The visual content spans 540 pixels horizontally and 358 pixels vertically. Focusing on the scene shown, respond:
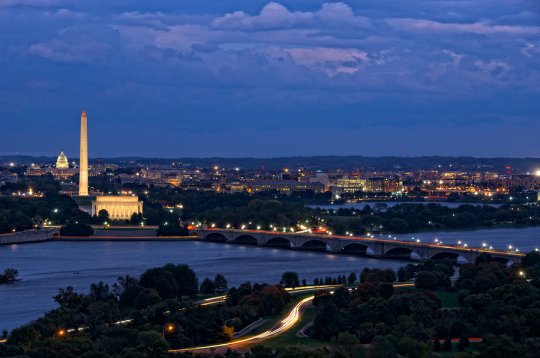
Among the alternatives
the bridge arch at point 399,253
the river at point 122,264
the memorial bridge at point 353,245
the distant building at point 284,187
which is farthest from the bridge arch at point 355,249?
the distant building at point 284,187

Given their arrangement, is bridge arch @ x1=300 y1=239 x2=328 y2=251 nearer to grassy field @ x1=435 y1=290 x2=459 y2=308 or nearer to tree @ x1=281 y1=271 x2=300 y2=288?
tree @ x1=281 y1=271 x2=300 y2=288

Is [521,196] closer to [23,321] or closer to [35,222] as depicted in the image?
[35,222]

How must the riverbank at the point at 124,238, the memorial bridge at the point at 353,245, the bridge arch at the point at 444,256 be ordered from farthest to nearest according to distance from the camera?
the riverbank at the point at 124,238
the bridge arch at the point at 444,256
the memorial bridge at the point at 353,245

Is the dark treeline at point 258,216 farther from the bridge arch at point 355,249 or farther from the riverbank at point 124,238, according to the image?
the bridge arch at point 355,249

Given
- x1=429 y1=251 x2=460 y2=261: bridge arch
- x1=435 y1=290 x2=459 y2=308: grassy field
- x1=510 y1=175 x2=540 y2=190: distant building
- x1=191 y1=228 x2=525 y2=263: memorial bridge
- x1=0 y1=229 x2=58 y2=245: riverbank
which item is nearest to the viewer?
x1=435 y1=290 x2=459 y2=308: grassy field

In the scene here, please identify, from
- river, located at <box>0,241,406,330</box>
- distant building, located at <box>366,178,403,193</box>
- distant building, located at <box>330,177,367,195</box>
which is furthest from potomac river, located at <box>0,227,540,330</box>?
distant building, located at <box>366,178,403,193</box>
